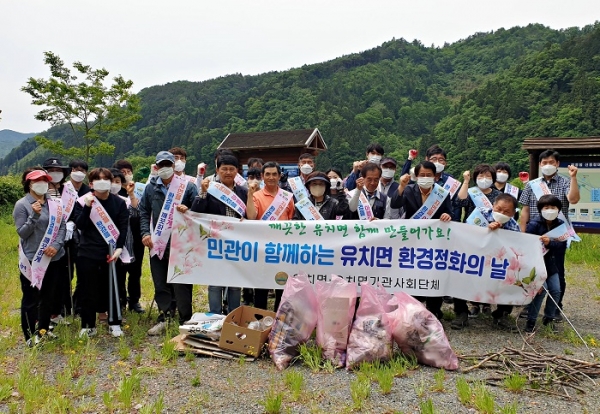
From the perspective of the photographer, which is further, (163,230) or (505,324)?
(505,324)

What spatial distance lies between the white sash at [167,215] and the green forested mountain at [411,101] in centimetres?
3177

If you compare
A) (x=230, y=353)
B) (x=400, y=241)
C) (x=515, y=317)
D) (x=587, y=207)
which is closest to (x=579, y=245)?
(x=587, y=207)

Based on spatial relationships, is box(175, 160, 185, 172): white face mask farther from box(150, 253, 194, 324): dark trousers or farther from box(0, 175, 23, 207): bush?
box(0, 175, 23, 207): bush

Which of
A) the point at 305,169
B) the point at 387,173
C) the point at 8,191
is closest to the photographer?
the point at 387,173

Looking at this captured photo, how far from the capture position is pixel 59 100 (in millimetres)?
23547

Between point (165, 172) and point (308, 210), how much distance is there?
176 centimetres

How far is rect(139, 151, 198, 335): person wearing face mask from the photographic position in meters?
5.59

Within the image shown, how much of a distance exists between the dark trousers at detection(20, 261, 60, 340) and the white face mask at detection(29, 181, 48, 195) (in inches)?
32.1

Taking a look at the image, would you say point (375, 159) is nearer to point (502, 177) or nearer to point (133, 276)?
point (502, 177)

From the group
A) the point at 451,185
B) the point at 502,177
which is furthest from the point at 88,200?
the point at 502,177

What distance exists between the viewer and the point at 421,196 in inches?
226

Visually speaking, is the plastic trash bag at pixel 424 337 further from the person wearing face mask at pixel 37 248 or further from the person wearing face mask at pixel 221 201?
the person wearing face mask at pixel 37 248

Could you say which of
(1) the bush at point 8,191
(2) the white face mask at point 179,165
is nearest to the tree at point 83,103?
(1) the bush at point 8,191

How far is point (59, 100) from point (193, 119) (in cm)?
4937
